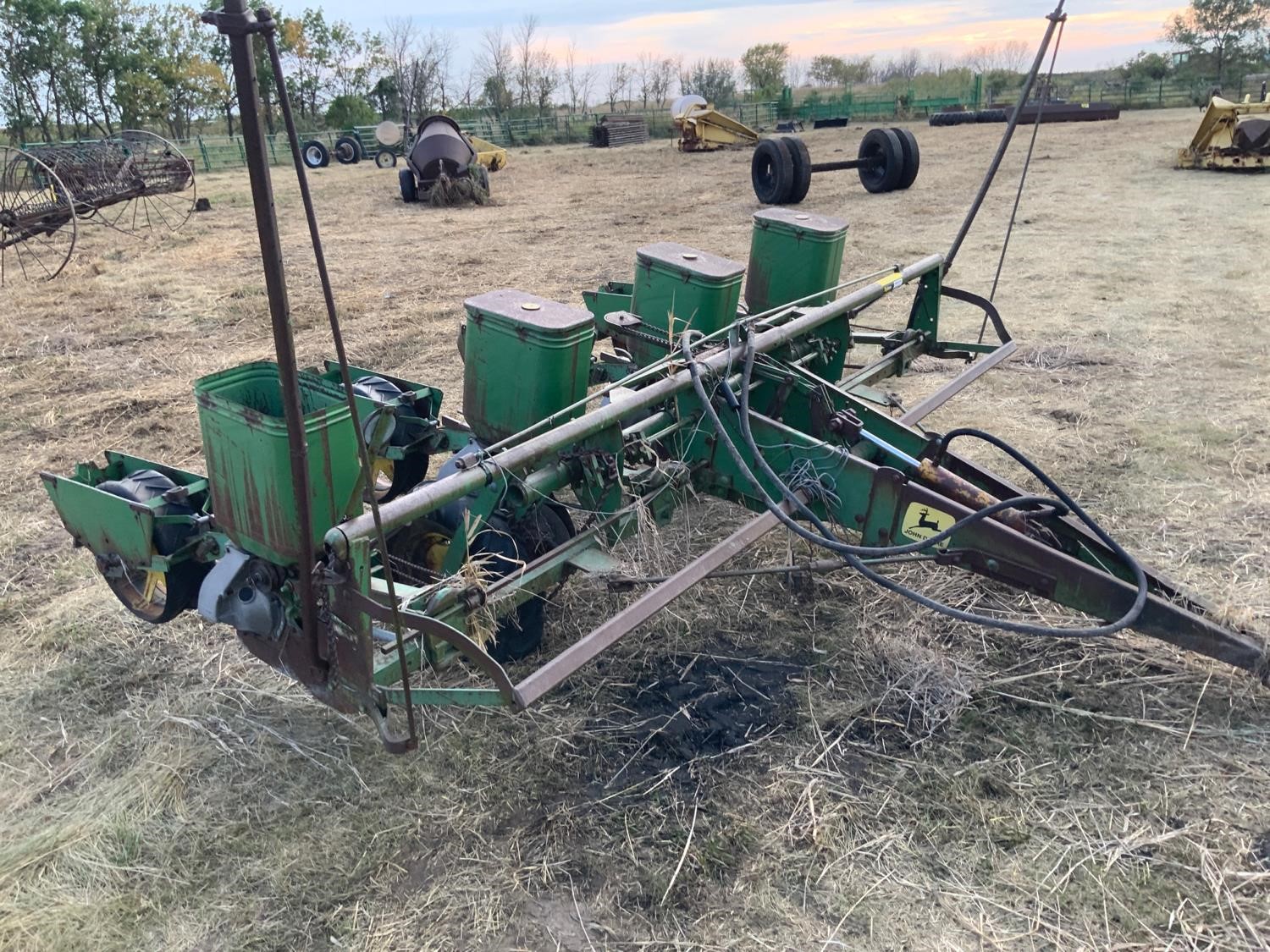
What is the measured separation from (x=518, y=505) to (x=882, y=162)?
14.0 metres

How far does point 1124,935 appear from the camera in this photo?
2.33 metres

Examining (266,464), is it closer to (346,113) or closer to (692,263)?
(692,263)

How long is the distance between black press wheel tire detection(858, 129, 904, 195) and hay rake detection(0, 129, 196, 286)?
34.5 ft

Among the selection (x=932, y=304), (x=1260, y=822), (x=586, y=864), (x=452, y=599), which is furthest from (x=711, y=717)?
(x=932, y=304)

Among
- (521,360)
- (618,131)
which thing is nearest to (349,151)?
(618,131)

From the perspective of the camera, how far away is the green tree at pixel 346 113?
34906mm

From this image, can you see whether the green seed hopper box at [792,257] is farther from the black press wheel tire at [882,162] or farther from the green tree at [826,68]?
the green tree at [826,68]

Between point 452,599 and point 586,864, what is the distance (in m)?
0.85

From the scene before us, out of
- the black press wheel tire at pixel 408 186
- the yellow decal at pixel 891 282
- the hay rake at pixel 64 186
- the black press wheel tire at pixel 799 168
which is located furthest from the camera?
the black press wheel tire at pixel 408 186

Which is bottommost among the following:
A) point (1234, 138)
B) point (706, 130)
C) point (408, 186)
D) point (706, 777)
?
point (706, 777)

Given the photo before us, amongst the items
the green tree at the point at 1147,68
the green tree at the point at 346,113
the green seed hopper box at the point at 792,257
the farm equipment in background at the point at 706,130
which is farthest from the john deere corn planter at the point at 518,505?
the green tree at the point at 1147,68

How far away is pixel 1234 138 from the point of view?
15.8 m

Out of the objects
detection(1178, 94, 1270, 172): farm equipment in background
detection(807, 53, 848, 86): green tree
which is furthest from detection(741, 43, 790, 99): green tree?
detection(1178, 94, 1270, 172): farm equipment in background

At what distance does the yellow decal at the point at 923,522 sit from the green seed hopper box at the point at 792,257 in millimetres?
1929
